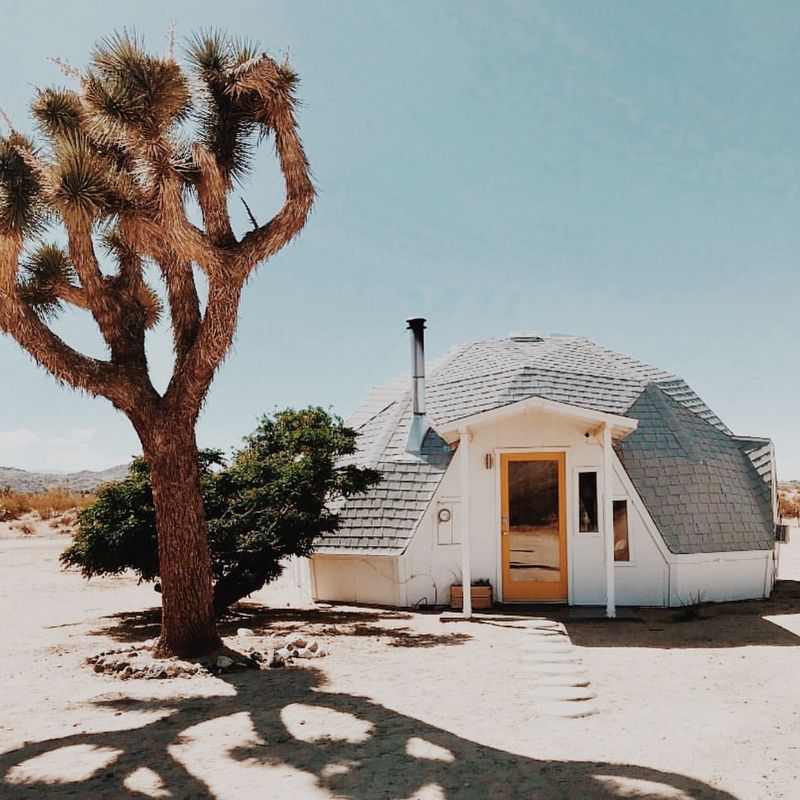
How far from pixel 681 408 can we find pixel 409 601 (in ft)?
20.8

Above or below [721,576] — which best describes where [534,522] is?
above

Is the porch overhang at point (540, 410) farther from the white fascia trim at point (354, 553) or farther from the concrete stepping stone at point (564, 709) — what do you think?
the concrete stepping stone at point (564, 709)

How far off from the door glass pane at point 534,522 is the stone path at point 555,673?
6.01 feet

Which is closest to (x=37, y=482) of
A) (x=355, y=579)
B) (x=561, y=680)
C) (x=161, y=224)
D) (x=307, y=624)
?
(x=355, y=579)

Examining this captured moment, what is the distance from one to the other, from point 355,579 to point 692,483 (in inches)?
230

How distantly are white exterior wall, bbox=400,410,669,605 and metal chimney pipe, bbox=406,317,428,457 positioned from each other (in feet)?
4.26

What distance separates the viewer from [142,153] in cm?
775

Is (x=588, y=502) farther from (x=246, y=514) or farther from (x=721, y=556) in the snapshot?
(x=246, y=514)

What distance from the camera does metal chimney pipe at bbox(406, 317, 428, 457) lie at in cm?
1401

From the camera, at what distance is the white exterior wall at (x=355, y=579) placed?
12984mm

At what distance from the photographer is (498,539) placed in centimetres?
1275

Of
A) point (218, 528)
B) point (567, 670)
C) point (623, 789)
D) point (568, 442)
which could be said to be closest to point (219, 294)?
point (218, 528)

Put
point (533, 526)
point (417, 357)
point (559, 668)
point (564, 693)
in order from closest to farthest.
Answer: point (564, 693), point (559, 668), point (533, 526), point (417, 357)

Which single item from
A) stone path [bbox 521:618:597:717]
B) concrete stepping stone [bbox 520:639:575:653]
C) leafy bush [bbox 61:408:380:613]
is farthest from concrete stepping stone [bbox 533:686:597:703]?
leafy bush [bbox 61:408:380:613]
